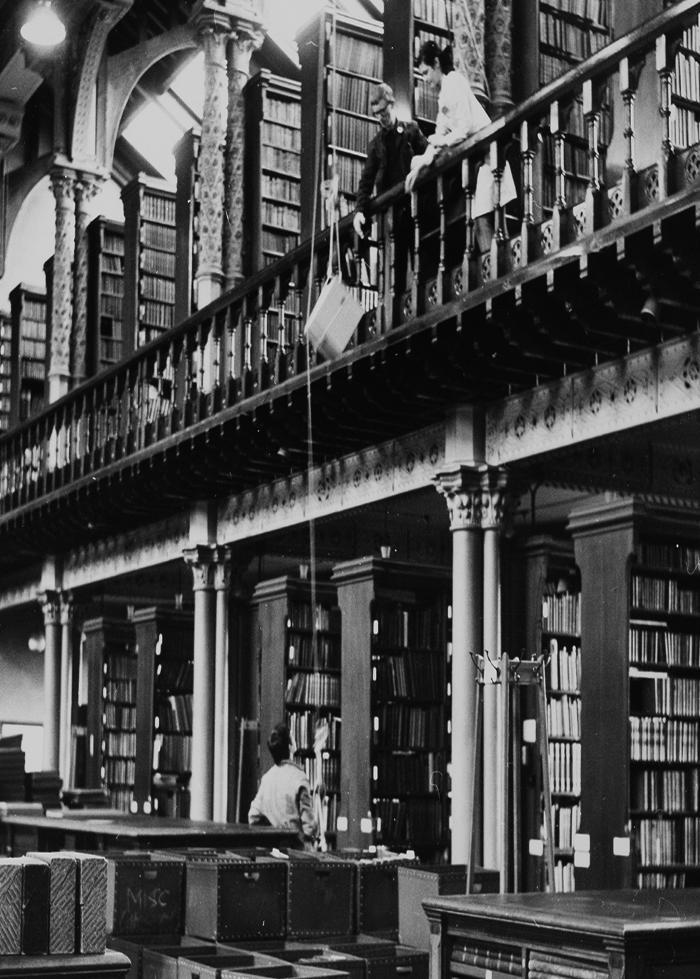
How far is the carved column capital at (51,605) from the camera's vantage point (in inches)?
605

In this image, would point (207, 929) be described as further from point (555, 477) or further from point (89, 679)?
point (89, 679)

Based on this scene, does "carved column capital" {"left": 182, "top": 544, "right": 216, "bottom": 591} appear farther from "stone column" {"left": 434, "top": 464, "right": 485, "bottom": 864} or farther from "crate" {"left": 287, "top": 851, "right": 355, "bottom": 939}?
"crate" {"left": 287, "top": 851, "right": 355, "bottom": 939}

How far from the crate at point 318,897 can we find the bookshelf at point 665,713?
5.02 ft

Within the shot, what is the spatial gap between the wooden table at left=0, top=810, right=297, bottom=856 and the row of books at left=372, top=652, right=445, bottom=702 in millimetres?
1230

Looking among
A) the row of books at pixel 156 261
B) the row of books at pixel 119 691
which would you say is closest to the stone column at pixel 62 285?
the row of books at pixel 156 261

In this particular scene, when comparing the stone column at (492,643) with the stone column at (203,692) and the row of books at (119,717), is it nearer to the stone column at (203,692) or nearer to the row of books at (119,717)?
the stone column at (203,692)

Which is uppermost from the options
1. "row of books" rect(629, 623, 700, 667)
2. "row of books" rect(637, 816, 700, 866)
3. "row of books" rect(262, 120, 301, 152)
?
"row of books" rect(262, 120, 301, 152)

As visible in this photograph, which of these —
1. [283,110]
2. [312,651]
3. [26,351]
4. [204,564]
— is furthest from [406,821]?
[26,351]

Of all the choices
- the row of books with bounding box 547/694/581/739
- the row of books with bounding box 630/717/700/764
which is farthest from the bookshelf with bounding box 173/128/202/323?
the row of books with bounding box 630/717/700/764

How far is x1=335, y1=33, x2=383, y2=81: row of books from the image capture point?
35.1ft

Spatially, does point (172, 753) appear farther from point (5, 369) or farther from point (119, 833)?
point (5, 369)

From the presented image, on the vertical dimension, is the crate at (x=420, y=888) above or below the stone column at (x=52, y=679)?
below

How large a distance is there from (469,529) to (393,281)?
4.57 ft

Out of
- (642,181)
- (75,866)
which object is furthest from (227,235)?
(75,866)
